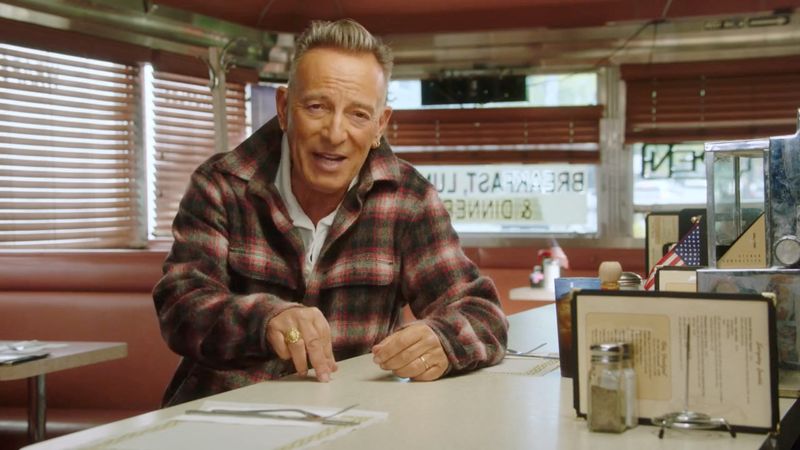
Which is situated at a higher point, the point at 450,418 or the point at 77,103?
the point at 77,103

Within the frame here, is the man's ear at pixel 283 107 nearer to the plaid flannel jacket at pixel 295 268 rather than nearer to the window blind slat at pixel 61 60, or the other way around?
the plaid flannel jacket at pixel 295 268

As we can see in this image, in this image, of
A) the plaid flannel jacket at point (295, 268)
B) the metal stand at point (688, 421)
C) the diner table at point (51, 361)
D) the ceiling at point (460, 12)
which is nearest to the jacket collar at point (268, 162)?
the plaid flannel jacket at point (295, 268)

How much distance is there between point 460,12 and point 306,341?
526 centimetres

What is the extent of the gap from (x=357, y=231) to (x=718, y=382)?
0.89m

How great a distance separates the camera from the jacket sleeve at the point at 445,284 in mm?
1784

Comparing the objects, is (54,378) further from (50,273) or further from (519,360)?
(519,360)

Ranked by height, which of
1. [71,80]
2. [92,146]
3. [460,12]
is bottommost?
[92,146]

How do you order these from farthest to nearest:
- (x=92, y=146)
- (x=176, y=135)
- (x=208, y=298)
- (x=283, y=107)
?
(x=176, y=135) < (x=92, y=146) < (x=283, y=107) < (x=208, y=298)

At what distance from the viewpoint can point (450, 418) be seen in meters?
1.26

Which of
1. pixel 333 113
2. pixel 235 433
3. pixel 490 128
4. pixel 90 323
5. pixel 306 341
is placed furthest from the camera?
pixel 490 128

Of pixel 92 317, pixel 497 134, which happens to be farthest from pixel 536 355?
pixel 497 134

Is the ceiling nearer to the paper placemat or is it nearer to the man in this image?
the man

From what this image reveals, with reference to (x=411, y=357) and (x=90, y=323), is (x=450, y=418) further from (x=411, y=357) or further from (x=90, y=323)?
(x=90, y=323)

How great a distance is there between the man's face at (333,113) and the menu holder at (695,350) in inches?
29.3
